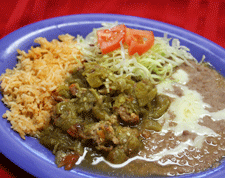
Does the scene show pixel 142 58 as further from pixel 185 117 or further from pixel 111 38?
pixel 185 117

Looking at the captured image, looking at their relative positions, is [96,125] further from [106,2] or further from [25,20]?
[106,2]

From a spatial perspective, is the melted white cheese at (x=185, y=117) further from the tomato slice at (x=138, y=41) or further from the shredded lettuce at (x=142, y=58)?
the tomato slice at (x=138, y=41)

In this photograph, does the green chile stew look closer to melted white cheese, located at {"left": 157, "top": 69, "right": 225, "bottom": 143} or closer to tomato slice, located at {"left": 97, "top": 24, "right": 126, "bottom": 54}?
melted white cheese, located at {"left": 157, "top": 69, "right": 225, "bottom": 143}

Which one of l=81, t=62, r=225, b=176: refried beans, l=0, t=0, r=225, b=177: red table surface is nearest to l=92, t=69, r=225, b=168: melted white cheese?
l=81, t=62, r=225, b=176: refried beans

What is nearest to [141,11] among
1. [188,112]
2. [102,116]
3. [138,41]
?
[138,41]

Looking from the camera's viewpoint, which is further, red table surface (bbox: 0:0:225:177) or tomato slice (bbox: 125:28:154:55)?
red table surface (bbox: 0:0:225:177)

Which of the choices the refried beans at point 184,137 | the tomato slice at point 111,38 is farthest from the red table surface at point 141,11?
the refried beans at point 184,137

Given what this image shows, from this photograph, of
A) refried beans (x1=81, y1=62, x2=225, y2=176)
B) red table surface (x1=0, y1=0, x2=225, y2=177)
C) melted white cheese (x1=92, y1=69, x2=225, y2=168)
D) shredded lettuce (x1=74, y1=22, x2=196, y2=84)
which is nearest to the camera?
refried beans (x1=81, y1=62, x2=225, y2=176)
